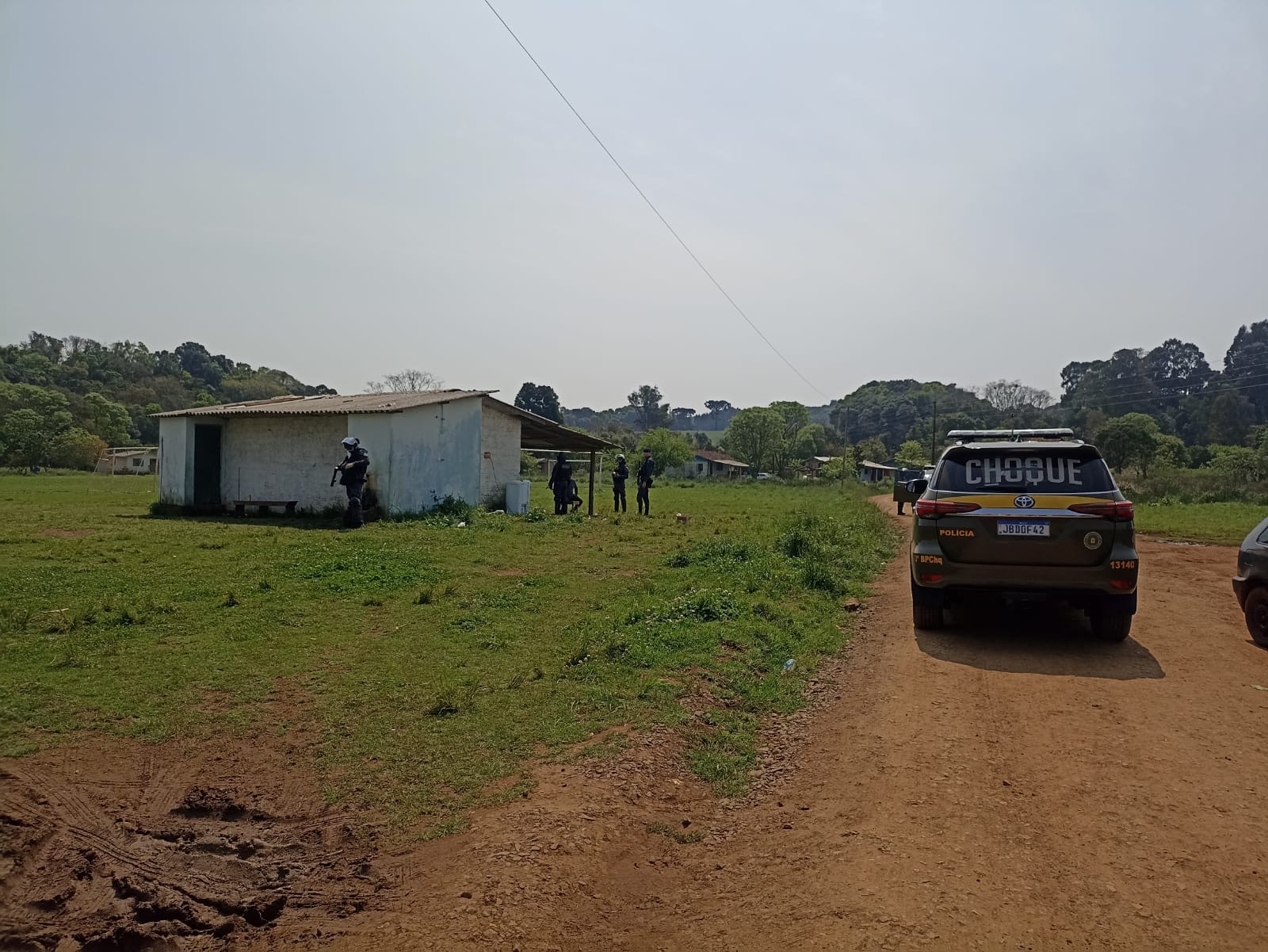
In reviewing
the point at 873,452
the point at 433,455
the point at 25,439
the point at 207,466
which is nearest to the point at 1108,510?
the point at 433,455

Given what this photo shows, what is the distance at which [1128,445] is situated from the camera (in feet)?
179

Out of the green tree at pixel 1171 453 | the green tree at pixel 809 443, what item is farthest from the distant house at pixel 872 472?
the green tree at pixel 1171 453

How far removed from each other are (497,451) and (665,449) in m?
44.1

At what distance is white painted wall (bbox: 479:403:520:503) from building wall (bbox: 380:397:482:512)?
41 centimetres

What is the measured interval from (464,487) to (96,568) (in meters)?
10.9

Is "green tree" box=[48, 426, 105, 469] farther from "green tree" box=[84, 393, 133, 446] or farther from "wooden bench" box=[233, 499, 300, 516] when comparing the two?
"wooden bench" box=[233, 499, 300, 516]

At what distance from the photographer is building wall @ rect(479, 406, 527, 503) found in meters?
23.2

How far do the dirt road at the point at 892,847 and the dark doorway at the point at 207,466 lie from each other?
68.2 ft

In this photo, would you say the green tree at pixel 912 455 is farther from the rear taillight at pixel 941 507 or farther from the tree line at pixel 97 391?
the rear taillight at pixel 941 507

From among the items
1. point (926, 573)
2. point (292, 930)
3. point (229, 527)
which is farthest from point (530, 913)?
point (229, 527)

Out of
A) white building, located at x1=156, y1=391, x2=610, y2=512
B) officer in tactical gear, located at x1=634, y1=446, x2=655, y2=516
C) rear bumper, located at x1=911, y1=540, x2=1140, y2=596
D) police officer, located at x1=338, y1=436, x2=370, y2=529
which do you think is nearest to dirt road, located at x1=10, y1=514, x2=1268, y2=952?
rear bumper, located at x1=911, y1=540, x2=1140, y2=596

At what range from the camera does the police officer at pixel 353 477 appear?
58.5 feet

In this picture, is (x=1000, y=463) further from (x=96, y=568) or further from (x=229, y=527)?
(x=229, y=527)

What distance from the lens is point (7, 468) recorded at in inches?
2207
